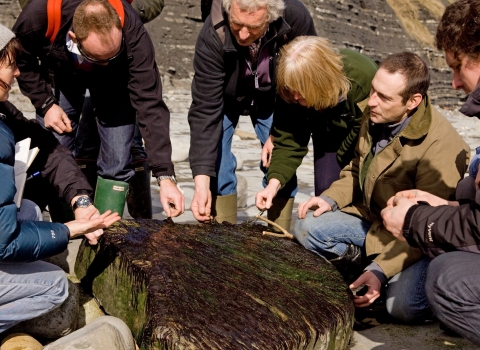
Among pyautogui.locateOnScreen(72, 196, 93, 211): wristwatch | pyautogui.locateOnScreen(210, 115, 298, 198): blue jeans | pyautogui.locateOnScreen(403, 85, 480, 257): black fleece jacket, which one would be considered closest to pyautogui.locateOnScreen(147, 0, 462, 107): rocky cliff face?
pyautogui.locateOnScreen(210, 115, 298, 198): blue jeans

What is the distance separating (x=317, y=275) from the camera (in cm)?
342

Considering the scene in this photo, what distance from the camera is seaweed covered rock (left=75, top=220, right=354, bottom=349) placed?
2.73 meters

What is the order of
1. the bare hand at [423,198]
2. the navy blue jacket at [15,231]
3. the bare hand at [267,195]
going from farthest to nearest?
1. the bare hand at [267,195]
2. the bare hand at [423,198]
3. the navy blue jacket at [15,231]

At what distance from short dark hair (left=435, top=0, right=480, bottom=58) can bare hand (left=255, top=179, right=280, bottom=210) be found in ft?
5.35

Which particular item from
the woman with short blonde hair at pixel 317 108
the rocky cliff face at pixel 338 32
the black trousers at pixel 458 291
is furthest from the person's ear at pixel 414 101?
the rocky cliff face at pixel 338 32

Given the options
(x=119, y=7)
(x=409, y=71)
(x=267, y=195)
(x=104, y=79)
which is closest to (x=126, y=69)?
(x=104, y=79)

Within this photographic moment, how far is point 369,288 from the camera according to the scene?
3.53 metres

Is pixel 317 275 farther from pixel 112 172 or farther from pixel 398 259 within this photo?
pixel 112 172

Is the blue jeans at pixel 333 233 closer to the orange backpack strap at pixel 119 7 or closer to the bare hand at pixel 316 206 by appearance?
the bare hand at pixel 316 206

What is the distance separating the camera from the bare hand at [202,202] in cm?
413

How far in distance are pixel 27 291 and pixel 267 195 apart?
180cm

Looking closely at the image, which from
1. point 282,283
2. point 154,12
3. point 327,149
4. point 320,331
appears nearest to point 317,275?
point 282,283

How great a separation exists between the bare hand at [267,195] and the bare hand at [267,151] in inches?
12.3

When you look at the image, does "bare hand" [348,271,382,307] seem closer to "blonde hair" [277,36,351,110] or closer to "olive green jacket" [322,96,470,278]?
"olive green jacket" [322,96,470,278]
